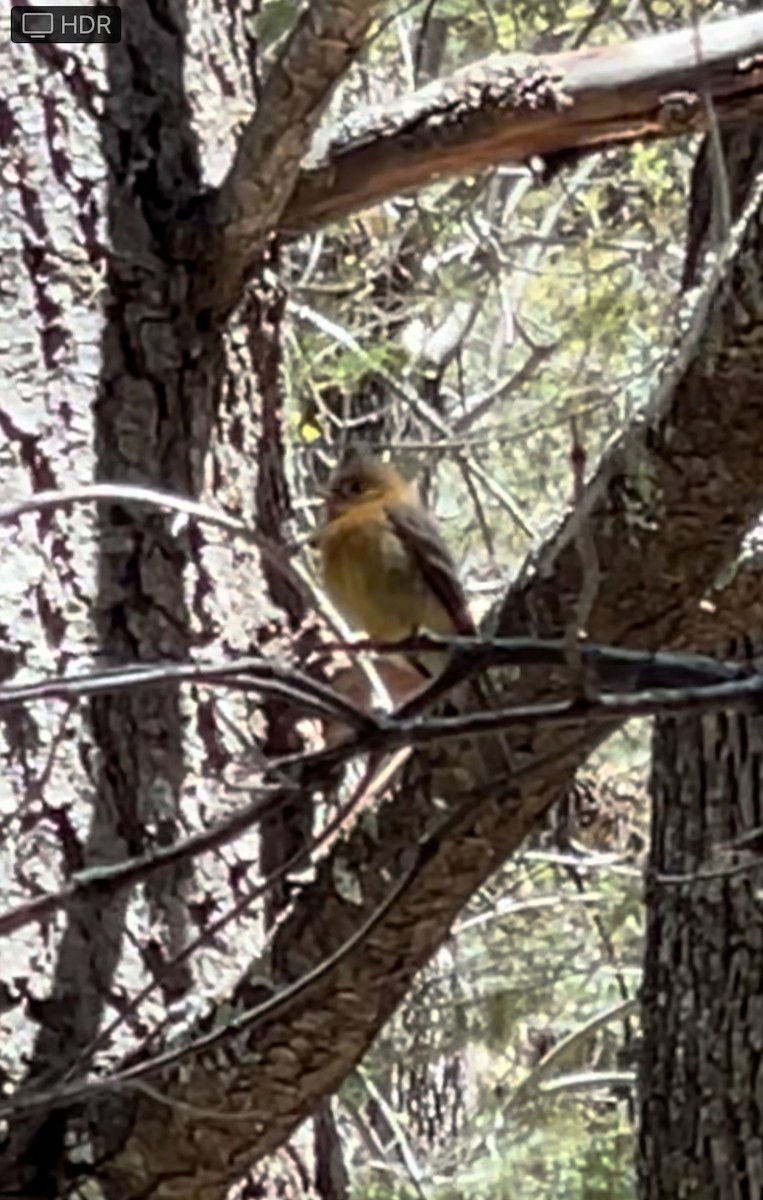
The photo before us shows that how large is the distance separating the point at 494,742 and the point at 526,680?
61 millimetres

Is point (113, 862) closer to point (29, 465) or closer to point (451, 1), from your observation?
point (29, 465)

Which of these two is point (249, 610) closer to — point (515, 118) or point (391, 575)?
point (391, 575)

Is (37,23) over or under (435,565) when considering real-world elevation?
over

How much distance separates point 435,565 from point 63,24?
77cm

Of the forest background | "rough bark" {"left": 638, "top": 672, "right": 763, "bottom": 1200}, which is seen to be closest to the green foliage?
"rough bark" {"left": 638, "top": 672, "right": 763, "bottom": 1200}

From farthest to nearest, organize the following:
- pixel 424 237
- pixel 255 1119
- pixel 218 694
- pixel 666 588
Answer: pixel 424 237 → pixel 218 694 → pixel 255 1119 → pixel 666 588

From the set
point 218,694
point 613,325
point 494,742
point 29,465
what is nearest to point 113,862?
point 218,694

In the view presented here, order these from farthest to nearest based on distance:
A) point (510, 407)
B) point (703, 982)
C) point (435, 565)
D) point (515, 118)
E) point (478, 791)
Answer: point (510, 407) → point (703, 982) → point (435, 565) → point (515, 118) → point (478, 791)

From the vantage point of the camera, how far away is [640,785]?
210 inches

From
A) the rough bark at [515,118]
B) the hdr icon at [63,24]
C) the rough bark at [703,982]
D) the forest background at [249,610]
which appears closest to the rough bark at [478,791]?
the forest background at [249,610]

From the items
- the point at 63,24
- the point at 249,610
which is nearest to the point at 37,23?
the point at 63,24

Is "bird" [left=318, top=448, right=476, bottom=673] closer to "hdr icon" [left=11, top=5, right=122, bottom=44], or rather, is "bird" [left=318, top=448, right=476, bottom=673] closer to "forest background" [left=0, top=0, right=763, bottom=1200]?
"forest background" [left=0, top=0, right=763, bottom=1200]

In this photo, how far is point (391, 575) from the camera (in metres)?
2.55

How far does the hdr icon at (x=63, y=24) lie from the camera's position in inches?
86.1
